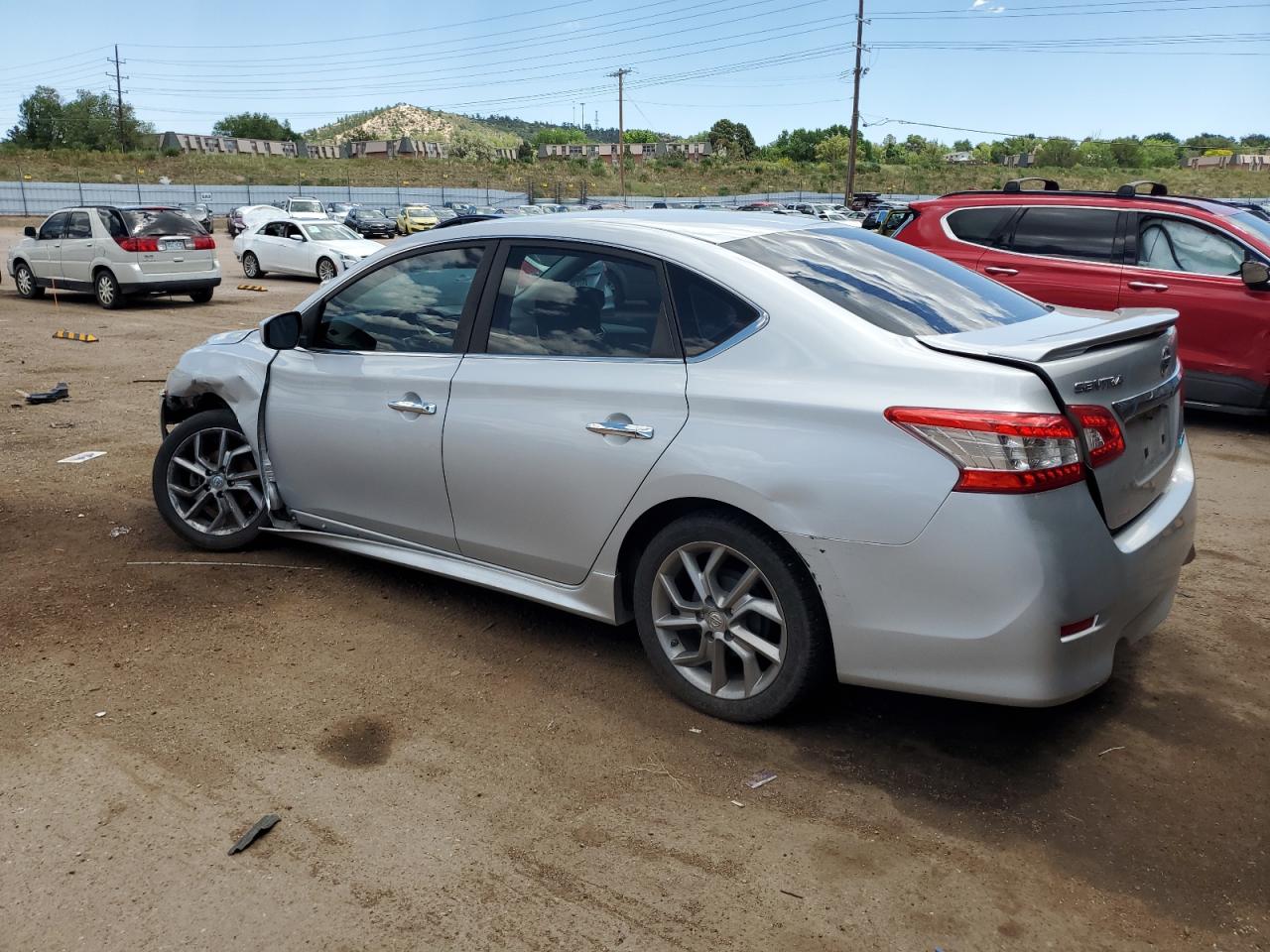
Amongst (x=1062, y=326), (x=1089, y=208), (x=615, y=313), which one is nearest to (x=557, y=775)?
(x=615, y=313)

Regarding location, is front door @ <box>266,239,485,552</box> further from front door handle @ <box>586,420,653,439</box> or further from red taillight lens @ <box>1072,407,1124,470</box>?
red taillight lens @ <box>1072,407,1124,470</box>

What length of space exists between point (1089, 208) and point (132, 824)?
8.30 m

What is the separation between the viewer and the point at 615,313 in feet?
12.4

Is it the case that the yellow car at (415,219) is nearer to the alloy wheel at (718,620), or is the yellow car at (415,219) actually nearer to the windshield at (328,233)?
the windshield at (328,233)

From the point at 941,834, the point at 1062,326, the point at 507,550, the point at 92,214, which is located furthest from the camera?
the point at 92,214

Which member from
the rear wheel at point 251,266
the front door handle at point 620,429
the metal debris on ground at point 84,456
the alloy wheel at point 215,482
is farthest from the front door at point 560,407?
the rear wheel at point 251,266

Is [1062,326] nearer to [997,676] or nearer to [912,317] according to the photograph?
[912,317]

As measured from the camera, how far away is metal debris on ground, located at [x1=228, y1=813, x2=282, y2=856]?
2.91 meters

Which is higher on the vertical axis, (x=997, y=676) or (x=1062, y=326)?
(x=1062, y=326)

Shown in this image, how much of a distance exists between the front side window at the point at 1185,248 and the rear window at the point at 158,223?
46.9 ft

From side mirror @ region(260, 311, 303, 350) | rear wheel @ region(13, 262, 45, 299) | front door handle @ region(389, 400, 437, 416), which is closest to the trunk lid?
front door handle @ region(389, 400, 437, 416)

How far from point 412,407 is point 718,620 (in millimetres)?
1549

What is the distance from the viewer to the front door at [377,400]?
4.19 metres

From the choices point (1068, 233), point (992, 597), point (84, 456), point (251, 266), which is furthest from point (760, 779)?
point (251, 266)
